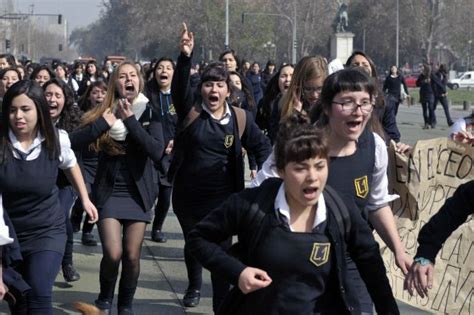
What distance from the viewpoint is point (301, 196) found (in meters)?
3.72

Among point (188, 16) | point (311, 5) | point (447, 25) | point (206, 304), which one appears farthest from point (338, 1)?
point (206, 304)

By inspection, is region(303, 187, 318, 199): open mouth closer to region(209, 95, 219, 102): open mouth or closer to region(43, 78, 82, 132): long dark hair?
region(209, 95, 219, 102): open mouth

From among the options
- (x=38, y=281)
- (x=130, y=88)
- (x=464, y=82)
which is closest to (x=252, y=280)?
(x=38, y=281)

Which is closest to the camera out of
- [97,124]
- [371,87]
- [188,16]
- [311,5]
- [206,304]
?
[371,87]

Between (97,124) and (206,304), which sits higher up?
(97,124)

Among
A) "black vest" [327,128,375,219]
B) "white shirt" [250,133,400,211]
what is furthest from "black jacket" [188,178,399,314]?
"white shirt" [250,133,400,211]

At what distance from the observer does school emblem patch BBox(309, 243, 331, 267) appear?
3.74m

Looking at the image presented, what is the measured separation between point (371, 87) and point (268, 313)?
1.17 m

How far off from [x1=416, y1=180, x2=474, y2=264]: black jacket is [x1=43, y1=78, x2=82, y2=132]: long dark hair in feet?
11.8

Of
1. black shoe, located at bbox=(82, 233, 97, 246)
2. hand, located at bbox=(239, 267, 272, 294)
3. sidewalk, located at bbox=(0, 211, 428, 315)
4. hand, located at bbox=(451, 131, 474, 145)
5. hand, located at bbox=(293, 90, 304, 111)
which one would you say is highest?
hand, located at bbox=(293, 90, 304, 111)

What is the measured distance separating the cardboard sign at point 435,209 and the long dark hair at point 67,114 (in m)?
2.25

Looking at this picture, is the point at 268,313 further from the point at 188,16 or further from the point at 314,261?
the point at 188,16

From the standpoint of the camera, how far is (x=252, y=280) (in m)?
3.64

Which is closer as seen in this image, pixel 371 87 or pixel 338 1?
pixel 371 87
